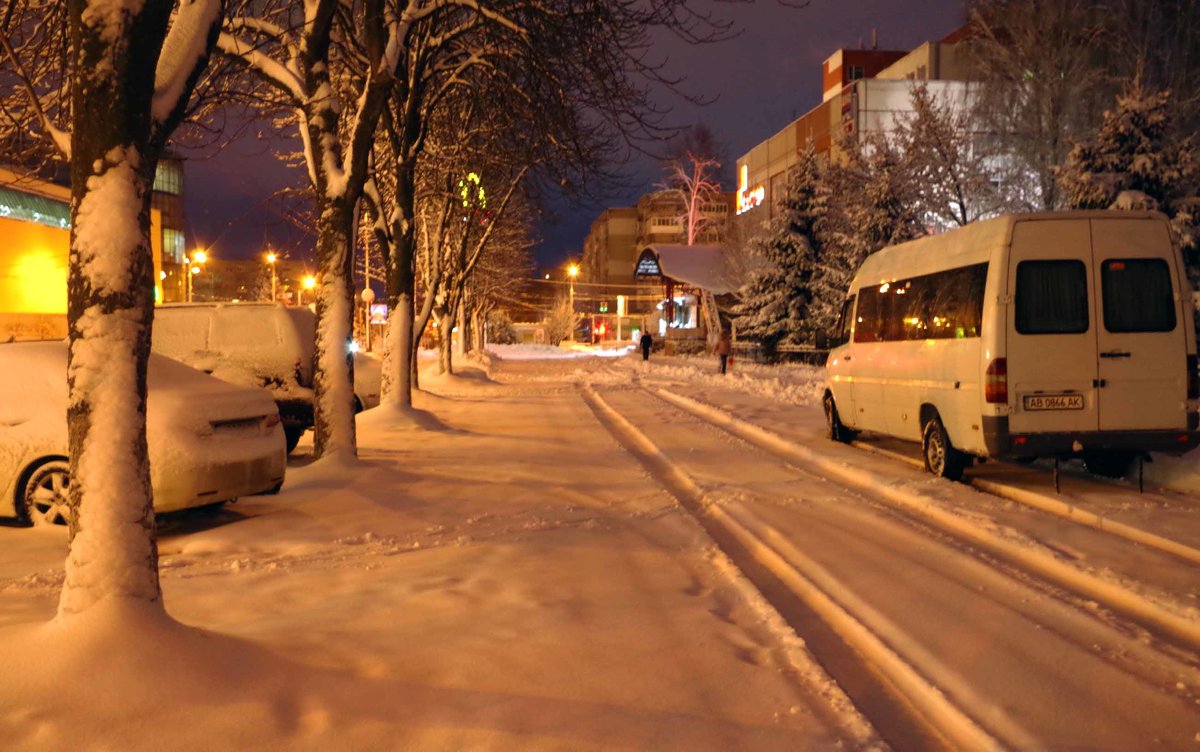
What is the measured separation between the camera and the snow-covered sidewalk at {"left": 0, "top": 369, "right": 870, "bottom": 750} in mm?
3930

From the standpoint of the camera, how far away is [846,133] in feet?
148

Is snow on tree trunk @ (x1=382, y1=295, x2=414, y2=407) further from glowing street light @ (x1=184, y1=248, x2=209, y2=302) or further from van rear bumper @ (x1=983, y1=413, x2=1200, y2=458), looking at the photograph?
glowing street light @ (x1=184, y1=248, x2=209, y2=302)

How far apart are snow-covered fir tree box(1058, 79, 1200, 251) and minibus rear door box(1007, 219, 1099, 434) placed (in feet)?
53.4

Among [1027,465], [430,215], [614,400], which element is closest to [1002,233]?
[1027,465]

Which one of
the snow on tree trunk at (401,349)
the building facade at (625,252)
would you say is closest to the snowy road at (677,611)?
the snow on tree trunk at (401,349)

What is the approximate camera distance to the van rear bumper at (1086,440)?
977 cm

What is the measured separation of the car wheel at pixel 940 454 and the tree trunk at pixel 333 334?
6.69 m

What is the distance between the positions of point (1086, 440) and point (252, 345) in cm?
1060

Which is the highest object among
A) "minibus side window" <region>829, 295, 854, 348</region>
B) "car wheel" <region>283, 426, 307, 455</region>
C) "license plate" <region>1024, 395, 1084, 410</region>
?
"minibus side window" <region>829, 295, 854, 348</region>

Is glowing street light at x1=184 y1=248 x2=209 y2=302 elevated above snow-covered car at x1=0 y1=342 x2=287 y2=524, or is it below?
above

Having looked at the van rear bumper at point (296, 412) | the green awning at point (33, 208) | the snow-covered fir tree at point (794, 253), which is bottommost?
the van rear bumper at point (296, 412)

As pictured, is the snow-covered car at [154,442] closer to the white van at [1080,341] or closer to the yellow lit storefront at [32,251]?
the white van at [1080,341]

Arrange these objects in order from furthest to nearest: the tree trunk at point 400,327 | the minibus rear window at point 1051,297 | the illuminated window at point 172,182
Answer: the illuminated window at point 172,182 < the tree trunk at point 400,327 < the minibus rear window at point 1051,297

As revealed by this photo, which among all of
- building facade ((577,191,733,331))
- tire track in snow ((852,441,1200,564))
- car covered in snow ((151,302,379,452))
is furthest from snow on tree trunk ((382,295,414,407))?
building facade ((577,191,733,331))
